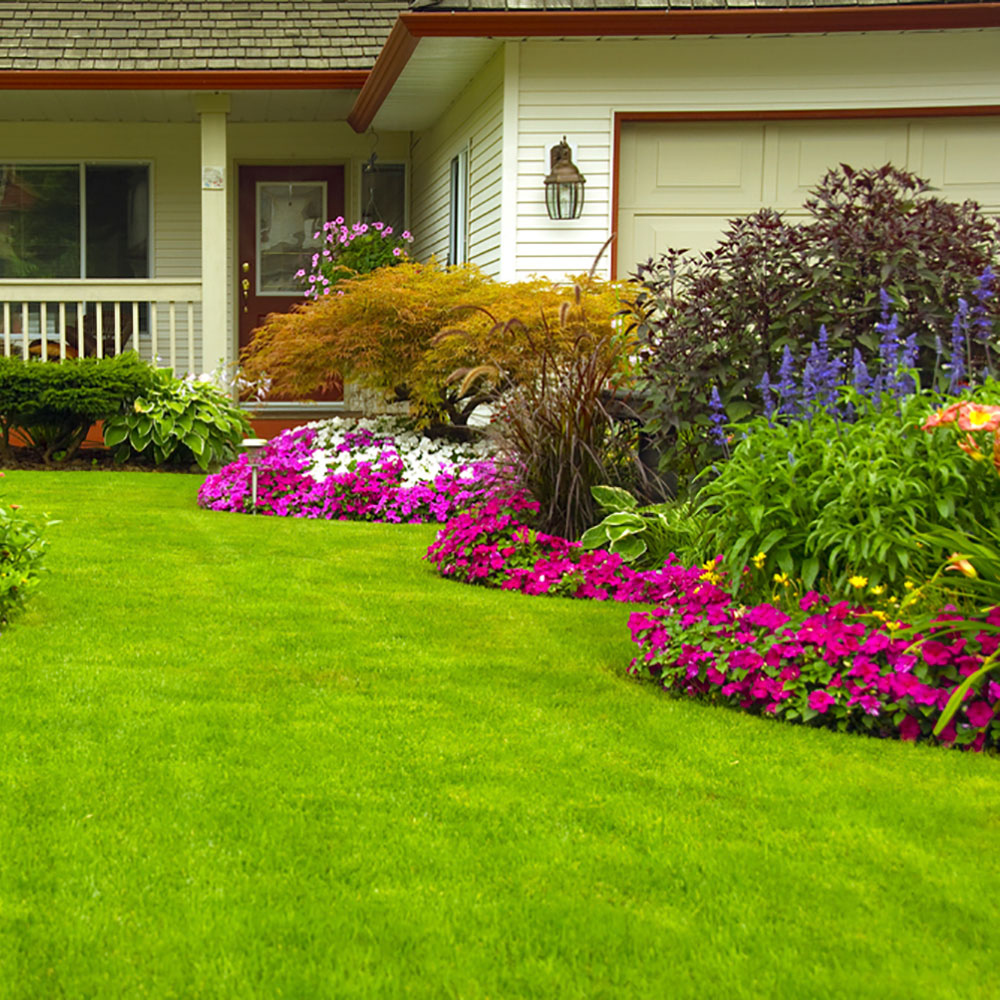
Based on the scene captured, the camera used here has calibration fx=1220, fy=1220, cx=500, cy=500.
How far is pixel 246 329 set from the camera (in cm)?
1345

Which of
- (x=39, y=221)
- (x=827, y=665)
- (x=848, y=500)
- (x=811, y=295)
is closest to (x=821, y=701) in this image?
(x=827, y=665)

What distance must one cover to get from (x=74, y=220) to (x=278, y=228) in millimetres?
2235

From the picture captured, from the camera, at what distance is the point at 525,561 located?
19.2ft

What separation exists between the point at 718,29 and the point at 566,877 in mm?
7734

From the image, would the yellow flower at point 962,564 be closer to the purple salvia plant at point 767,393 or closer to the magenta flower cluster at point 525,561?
the purple salvia plant at point 767,393

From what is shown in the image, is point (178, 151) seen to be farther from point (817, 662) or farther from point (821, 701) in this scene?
point (821, 701)

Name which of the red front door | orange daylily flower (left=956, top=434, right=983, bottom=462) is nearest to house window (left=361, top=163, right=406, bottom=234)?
the red front door

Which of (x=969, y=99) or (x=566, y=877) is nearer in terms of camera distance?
(x=566, y=877)

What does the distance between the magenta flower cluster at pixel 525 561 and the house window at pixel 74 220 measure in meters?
8.63

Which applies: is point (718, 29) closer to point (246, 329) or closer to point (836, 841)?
point (246, 329)

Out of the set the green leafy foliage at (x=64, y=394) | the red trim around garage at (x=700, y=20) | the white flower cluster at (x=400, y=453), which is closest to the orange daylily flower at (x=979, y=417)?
the white flower cluster at (x=400, y=453)

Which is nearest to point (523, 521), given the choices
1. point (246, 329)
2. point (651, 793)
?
point (651, 793)

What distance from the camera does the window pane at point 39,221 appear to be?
13312 millimetres

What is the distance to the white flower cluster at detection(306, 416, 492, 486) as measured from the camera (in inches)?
328
